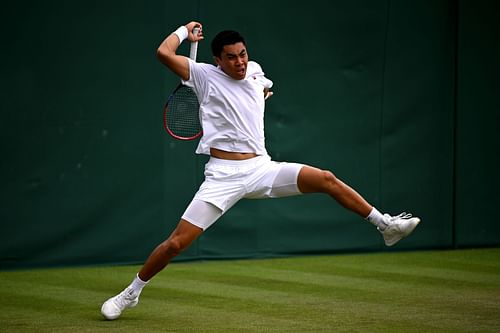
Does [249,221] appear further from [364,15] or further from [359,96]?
[364,15]

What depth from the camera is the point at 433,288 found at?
8.06 metres

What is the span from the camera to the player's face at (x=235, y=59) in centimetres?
655

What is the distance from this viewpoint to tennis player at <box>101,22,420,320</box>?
6.42 meters

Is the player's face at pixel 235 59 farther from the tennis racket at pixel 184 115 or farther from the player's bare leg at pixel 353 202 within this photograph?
the player's bare leg at pixel 353 202

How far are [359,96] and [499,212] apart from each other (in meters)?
2.14

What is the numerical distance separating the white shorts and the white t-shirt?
0.39 ft

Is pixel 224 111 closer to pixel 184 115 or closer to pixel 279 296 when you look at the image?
pixel 184 115

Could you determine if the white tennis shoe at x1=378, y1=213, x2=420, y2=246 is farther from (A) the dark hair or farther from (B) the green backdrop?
(B) the green backdrop

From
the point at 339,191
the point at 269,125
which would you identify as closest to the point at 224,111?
the point at 339,191

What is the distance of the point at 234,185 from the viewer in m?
→ 6.53

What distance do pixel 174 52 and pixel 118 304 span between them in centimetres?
160

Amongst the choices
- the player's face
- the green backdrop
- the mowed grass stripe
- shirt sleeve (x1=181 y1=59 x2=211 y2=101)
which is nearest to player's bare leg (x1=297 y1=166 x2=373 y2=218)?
the mowed grass stripe

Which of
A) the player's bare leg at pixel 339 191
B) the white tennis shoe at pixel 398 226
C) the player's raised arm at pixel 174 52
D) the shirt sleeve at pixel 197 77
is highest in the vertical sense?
the player's raised arm at pixel 174 52

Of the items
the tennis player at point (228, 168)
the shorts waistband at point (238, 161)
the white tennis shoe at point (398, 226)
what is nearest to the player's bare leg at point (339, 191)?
the tennis player at point (228, 168)
